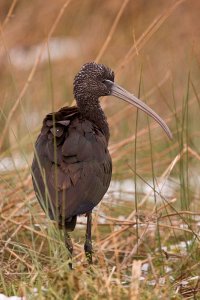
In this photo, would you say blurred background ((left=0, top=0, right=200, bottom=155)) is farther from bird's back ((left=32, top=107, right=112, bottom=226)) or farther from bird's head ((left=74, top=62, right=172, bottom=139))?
bird's back ((left=32, top=107, right=112, bottom=226))

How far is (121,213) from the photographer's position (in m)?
6.34

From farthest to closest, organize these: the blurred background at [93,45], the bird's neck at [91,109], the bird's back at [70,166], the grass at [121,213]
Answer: the blurred background at [93,45] → the bird's neck at [91,109] → the bird's back at [70,166] → the grass at [121,213]

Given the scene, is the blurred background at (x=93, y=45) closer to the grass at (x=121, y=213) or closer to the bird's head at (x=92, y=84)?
the grass at (x=121, y=213)

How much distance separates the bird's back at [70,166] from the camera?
4.68 meters

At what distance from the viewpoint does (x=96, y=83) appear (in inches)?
217


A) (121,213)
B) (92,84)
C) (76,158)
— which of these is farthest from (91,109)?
(121,213)

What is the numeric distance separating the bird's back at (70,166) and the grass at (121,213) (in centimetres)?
13

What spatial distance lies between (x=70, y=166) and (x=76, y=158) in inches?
3.8

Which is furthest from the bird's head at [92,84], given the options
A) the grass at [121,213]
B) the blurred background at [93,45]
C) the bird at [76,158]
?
the blurred background at [93,45]

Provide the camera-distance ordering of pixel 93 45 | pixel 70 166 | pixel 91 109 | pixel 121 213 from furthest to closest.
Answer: pixel 93 45, pixel 121 213, pixel 91 109, pixel 70 166

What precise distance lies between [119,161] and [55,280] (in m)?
3.17

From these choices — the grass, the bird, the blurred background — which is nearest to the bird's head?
the bird

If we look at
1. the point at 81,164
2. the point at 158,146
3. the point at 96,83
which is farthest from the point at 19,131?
the point at 81,164

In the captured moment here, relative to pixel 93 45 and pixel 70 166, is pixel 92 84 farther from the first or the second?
pixel 93 45
